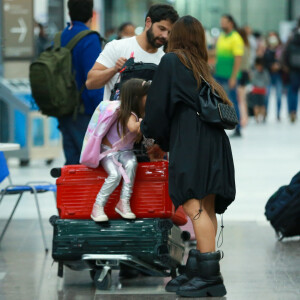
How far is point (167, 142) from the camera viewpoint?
5.71 m

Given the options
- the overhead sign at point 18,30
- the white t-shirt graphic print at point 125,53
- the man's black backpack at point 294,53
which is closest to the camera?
the white t-shirt graphic print at point 125,53

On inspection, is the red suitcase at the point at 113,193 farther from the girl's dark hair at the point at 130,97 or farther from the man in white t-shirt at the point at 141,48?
the man in white t-shirt at the point at 141,48

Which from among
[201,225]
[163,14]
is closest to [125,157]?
[201,225]

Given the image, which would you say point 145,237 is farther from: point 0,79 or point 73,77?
point 0,79

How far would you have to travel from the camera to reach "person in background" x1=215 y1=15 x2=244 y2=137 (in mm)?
16688

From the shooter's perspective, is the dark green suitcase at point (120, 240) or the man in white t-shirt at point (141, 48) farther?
the man in white t-shirt at point (141, 48)

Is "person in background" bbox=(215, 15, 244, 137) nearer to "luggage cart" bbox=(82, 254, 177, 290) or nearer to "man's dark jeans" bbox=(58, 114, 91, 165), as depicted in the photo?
"man's dark jeans" bbox=(58, 114, 91, 165)

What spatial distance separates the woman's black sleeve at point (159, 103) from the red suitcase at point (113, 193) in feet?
1.24

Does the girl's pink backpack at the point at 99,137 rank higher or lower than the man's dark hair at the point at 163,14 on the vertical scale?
lower

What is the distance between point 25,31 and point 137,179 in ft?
27.3

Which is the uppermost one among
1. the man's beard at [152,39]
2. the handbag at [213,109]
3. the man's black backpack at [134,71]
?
the man's beard at [152,39]

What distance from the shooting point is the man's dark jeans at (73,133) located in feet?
→ 23.1

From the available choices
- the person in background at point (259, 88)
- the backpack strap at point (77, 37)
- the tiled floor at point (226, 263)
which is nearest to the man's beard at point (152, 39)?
the backpack strap at point (77, 37)

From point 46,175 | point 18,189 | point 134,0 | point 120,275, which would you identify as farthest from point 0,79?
point 134,0
